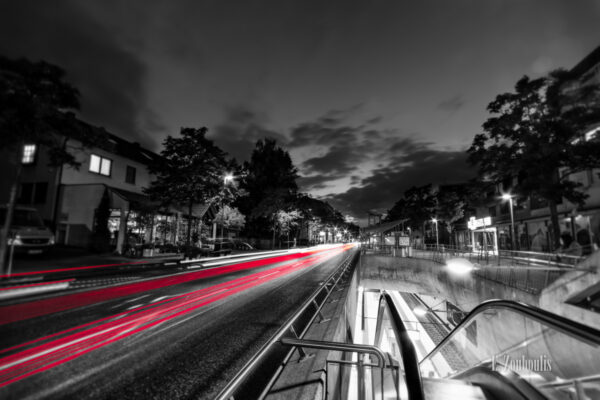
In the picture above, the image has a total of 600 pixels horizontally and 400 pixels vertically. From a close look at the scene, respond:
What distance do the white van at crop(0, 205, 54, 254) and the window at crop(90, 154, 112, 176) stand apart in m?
9.59

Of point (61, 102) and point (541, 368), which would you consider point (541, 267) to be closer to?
point (541, 368)

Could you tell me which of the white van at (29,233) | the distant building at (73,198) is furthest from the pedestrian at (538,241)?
the white van at (29,233)

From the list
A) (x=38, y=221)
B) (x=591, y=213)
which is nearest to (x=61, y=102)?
(x=38, y=221)

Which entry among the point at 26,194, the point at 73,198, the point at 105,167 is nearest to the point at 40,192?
the point at 26,194

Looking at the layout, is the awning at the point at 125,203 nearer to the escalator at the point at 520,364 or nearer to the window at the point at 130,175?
the window at the point at 130,175

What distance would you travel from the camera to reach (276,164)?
63.1m

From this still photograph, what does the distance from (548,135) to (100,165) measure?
35469 millimetres

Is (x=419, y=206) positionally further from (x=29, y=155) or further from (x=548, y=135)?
→ (x=29, y=155)

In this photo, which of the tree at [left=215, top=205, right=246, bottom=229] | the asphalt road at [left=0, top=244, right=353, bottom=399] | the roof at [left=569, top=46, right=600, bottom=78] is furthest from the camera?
the tree at [left=215, top=205, right=246, bottom=229]

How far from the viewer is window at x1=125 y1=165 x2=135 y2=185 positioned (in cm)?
2845

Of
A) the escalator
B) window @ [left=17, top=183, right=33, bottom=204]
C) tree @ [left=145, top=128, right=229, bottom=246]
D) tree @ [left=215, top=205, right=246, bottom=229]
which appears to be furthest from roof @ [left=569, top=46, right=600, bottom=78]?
window @ [left=17, top=183, right=33, bottom=204]

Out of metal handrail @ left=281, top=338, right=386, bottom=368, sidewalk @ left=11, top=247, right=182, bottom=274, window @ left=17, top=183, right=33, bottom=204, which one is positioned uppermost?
window @ left=17, top=183, right=33, bottom=204

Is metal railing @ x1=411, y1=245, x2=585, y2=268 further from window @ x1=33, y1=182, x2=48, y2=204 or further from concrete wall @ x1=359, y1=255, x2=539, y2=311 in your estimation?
window @ x1=33, y1=182, x2=48, y2=204

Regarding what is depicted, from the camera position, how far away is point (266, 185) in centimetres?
6141
